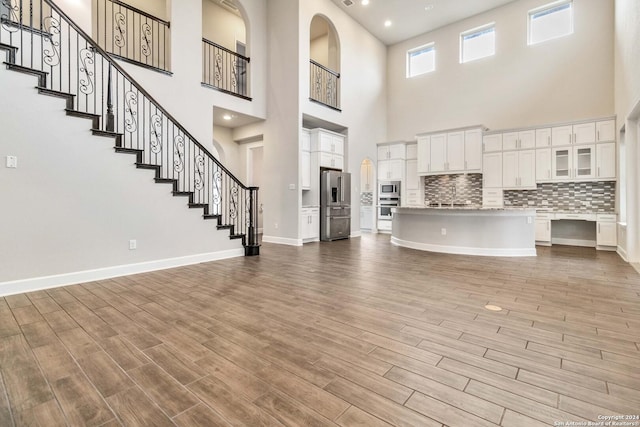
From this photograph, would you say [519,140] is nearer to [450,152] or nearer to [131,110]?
[450,152]

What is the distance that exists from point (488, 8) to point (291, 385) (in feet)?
33.0

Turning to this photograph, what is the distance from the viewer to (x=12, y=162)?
3.27 meters

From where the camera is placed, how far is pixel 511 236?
18.2 ft

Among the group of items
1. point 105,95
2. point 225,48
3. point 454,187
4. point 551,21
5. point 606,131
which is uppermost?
point 551,21

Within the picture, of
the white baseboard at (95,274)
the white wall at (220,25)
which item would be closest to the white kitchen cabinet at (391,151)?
the white wall at (220,25)

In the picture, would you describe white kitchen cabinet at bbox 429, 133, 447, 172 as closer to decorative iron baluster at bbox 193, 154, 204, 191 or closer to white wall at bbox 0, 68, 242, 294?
decorative iron baluster at bbox 193, 154, 204, 191

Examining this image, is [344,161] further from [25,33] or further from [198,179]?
[25,33]

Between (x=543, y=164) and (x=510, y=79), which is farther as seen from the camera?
(x=510, y=79)

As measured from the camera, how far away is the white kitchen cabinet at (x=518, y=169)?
7.15m

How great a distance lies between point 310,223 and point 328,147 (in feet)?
6.63

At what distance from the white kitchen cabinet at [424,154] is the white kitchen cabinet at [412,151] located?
343 mm

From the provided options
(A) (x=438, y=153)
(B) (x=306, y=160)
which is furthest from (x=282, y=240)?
(A) (x=438, y=153)

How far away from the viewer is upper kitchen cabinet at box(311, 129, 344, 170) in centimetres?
748

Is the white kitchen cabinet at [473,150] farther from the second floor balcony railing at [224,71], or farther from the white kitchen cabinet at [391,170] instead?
the second floor balcony railing at [224,71]
